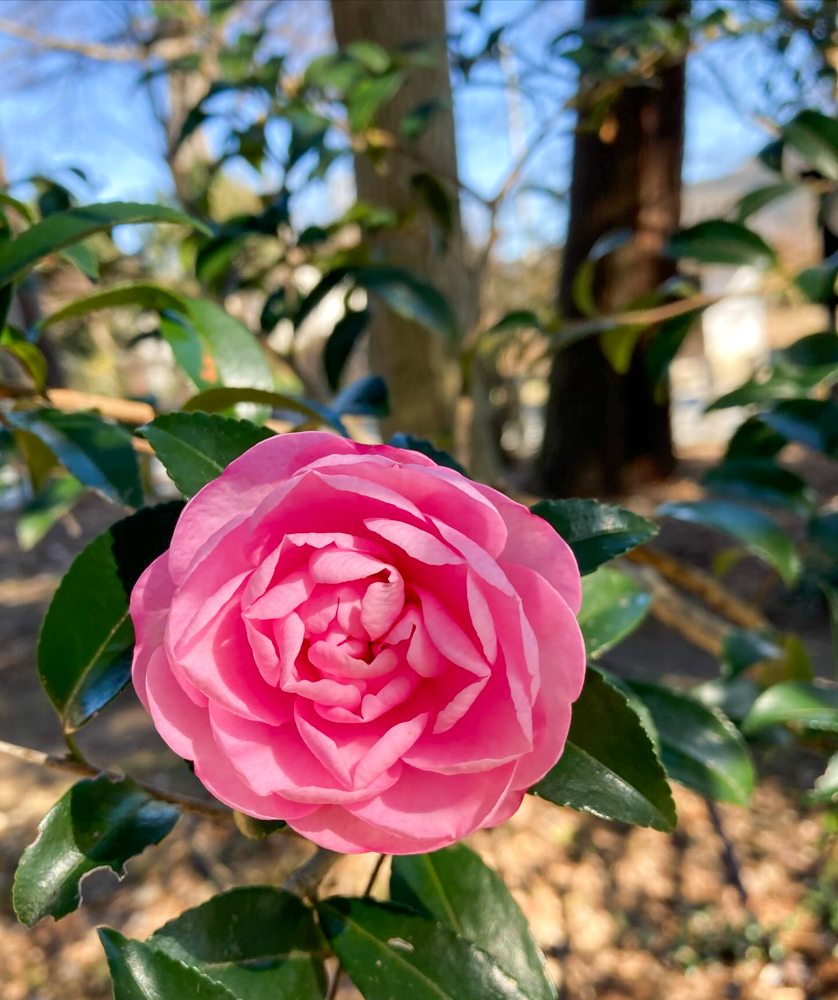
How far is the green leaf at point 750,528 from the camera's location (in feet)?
2.64

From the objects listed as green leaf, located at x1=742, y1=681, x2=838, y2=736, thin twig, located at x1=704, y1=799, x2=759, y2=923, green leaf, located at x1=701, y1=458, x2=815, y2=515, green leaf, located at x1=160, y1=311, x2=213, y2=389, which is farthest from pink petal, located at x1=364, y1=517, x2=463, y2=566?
thin twig, located at x1=704, y1=799, x2=759, y2=923

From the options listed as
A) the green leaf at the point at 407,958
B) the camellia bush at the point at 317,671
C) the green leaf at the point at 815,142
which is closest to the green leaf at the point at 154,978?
the camellia bush at the point at 317,671

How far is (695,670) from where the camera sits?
2.35m

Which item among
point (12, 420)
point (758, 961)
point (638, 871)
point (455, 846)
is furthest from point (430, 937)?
point (638, 871)

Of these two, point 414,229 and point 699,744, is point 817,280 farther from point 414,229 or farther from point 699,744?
point 414,229

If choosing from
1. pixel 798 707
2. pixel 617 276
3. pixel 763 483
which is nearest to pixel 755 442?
pixel 763 483

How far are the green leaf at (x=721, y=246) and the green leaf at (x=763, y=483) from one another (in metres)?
0.31

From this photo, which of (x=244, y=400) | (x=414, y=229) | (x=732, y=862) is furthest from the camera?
(x=414, y=229)

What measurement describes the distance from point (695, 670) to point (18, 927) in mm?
1971

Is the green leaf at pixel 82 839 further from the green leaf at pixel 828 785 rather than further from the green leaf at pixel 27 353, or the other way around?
the green leaf at pixel 828 785

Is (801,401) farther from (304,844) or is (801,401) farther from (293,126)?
(304,844)

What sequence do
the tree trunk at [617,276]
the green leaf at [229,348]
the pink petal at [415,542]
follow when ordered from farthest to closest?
the tree trunk at [617,276] < the green leaf at [229,348] < the pink petal at [415,542]

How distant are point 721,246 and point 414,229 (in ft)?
1.84

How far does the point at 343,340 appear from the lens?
1065mm
